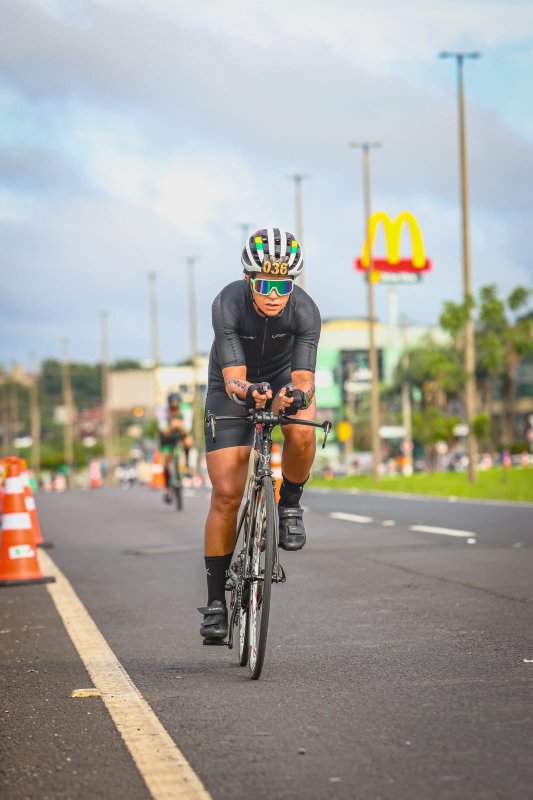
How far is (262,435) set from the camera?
22.3 feet

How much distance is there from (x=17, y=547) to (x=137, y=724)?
6533mm

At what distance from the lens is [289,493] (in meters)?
7.09


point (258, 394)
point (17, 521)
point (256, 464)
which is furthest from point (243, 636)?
point (17, 521)

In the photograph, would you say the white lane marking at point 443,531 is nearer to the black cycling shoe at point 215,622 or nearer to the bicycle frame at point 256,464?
the black cycling shoe at point 215,622

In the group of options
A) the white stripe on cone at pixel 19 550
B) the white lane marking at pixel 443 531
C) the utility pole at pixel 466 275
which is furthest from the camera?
the utility pole at pixel 466 275

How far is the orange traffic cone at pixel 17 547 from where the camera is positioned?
11.7 meters

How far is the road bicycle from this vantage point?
6398mm

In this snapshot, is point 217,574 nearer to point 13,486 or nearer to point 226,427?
point 226,427

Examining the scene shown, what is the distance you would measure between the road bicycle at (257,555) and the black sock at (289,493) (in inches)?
7.2

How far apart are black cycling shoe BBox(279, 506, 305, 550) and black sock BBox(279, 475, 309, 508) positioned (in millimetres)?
27

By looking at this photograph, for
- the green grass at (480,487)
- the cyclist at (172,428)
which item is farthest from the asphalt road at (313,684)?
the green grass at (480,487)

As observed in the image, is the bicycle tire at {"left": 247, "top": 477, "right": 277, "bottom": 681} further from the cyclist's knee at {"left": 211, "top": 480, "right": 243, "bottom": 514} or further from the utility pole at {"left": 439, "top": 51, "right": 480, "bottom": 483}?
the utility pole at {"left": 439, "top": 51, "right": 480, "bottom": 483}

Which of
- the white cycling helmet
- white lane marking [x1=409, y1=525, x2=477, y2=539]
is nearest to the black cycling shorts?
the white cycling helmet

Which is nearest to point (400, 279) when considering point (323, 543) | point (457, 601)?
point (323, 543)
